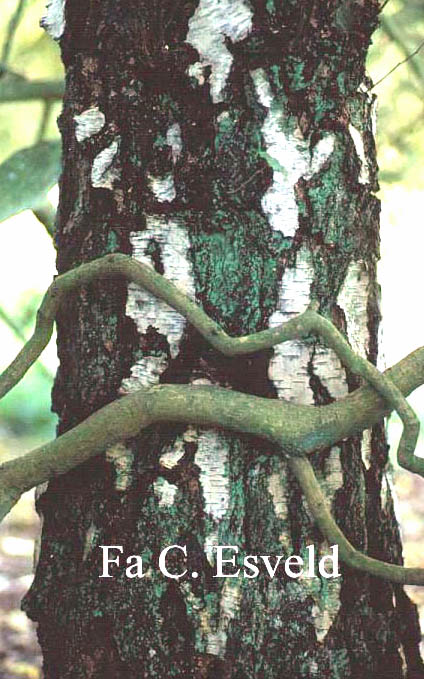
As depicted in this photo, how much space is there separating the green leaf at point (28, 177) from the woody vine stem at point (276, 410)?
0.76 metres

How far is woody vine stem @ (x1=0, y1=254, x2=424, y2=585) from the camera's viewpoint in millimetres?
993

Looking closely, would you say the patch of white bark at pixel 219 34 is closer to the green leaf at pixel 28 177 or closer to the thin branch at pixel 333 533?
the thin branch at pixel 333 533

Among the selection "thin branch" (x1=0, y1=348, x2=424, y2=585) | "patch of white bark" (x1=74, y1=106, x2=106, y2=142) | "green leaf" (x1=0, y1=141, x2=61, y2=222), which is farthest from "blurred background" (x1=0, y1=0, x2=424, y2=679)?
"patch of white bark" (x1=74, y1=106, x2=106, y2=142)

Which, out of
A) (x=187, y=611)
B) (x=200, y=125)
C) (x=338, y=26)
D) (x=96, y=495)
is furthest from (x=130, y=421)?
(x=338, y=26)

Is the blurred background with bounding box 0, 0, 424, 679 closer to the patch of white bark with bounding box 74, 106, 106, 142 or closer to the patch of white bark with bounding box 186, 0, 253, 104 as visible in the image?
the patch of white bark with bounding box 186, 0, 253, 104

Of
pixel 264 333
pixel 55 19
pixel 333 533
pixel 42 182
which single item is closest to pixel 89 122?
pixel 55 19

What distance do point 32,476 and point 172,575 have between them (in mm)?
214

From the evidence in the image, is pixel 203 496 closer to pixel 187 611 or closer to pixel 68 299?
pixel 187 611

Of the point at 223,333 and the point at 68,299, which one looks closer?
the point at 223,333

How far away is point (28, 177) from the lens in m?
1.80

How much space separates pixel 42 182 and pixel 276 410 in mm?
986

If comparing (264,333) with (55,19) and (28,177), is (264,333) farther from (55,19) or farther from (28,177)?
(28,177)

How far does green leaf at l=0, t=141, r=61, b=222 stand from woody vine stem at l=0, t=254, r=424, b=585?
0.76m

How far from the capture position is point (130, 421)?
1018mm
